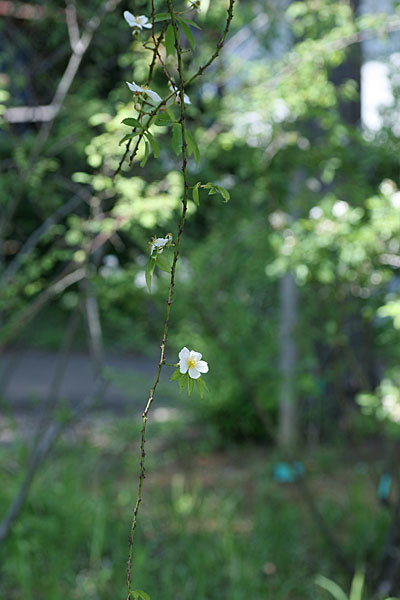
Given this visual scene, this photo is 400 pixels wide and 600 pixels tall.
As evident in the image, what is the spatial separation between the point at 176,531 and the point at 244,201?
1832 millimetres

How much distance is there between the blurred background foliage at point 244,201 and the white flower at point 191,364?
94 cm

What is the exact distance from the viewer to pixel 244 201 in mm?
3629

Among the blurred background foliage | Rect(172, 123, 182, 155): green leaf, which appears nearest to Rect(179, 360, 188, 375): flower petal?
Rect(172, 123, 182, 155): green leaf

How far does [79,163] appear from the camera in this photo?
4.40m

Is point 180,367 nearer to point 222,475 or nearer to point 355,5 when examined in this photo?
point 222,475

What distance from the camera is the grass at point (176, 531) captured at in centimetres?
231

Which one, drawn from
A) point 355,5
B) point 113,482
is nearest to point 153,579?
point 113,482

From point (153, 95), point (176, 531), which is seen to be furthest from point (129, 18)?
point (176, 531)

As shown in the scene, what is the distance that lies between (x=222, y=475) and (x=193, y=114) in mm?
2115

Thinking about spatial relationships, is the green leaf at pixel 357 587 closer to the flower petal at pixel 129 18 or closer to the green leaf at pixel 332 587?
the green leaf at pixel 332 587

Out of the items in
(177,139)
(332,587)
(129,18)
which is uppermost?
(129,18)

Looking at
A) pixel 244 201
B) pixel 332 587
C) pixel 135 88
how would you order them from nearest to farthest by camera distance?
pixel 135 88
pixel 332 587
pixel 244 201

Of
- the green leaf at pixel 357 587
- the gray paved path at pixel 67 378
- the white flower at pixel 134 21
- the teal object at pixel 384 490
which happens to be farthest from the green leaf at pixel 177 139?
the gray paved path at pixel 67 378

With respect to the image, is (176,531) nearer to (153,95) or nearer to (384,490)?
(384,490)
